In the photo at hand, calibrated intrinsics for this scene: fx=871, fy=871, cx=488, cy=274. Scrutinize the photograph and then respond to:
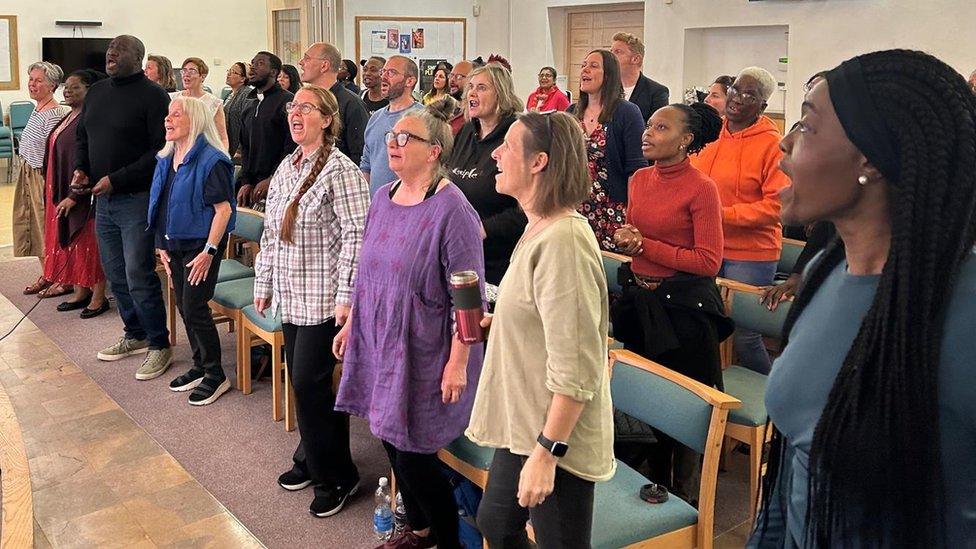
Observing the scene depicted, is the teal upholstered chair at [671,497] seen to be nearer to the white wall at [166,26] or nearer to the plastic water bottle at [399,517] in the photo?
the plastic water bottle at [399,517]

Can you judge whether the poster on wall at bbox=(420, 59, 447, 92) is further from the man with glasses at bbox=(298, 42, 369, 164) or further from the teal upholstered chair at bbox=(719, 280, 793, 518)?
the teal upholstered chair at bbox=(719, 280, 793, 518)

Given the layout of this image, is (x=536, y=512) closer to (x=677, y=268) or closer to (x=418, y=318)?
(x=418, y=318)

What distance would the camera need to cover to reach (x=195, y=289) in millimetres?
4309

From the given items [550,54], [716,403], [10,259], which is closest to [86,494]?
[716,403]

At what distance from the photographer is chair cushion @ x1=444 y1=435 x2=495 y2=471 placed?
2.69m

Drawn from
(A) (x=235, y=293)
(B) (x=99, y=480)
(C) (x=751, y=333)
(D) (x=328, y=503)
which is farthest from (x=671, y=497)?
(A) (x=235, y=293)

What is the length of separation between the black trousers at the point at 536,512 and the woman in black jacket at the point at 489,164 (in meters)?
1.41

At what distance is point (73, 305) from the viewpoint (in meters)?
6.00

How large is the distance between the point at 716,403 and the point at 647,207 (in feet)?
3.55

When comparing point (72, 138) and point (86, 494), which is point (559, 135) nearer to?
point (86, 494)

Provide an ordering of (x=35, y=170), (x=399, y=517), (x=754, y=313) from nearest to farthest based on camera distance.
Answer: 1. (x=399, y=517)
2. (x=754, y=313)
3. (x=35, y=170)

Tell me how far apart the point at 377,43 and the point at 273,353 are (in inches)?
380

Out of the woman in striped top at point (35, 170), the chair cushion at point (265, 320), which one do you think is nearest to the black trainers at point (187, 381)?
the chair cushion at point (265, 320)

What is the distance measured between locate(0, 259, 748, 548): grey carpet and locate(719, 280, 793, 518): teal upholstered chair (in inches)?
17.9
